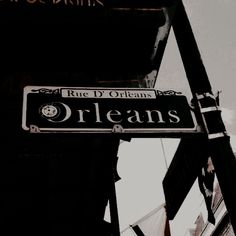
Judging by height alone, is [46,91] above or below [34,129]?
above

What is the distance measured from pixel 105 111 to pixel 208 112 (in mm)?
713

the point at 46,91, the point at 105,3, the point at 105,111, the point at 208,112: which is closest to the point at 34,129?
the point at 46,91

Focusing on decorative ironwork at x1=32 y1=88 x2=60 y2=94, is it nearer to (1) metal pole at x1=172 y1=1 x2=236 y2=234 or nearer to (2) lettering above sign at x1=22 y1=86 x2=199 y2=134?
(2) lettering above sign at x1=22 y1=86 x2=199 y2=134

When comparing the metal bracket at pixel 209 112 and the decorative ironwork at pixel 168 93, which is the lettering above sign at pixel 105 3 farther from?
the metal bracket at pixel 209 112

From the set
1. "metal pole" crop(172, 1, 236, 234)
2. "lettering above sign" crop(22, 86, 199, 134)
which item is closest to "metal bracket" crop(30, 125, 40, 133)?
"lettering above sign" crop(22, 86, 199, 134)

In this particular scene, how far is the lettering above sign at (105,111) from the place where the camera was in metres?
2.09

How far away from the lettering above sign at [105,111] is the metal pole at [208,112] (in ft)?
0.36

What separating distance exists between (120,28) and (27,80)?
1.24 m

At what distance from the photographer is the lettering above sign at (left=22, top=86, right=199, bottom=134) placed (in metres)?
2.09

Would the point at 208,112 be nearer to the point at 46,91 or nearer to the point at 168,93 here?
the point at 168,93

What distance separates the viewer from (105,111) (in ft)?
7.20

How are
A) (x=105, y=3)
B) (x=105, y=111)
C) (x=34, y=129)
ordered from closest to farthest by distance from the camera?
(x=34, y=129), (x=105, y=111), (x=105, y=3)

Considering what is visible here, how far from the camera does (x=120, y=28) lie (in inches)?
140

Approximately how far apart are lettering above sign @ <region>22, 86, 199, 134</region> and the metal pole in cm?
11
